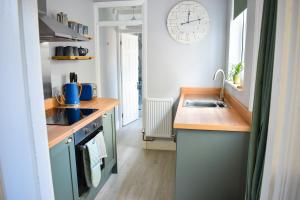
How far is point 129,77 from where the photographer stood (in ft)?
16.9

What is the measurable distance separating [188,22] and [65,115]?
2.22m

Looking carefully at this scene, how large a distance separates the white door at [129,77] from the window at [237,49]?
2372 mm

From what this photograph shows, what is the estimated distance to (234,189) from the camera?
1926 mm

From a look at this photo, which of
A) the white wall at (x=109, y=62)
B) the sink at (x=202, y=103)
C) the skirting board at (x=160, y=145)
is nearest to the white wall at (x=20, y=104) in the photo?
the sink at (x=202, y=103)

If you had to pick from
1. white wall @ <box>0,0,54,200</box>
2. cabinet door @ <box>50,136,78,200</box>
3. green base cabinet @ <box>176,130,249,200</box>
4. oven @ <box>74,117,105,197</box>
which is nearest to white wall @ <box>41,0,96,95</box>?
oven @ <box>74,117,105,197</box>

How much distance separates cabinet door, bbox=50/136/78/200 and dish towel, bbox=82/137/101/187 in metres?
0.15

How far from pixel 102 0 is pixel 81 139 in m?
2.46

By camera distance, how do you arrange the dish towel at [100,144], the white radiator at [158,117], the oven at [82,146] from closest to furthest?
1. the oven at [82,146]
2. the dish towel at [100,144]
3. the white radiator at [158,117]

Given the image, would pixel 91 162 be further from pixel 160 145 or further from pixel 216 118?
pixel 160 145

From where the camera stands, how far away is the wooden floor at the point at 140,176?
2.55m

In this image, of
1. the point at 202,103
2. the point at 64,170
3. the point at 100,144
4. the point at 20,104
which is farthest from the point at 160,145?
the point at 20,104

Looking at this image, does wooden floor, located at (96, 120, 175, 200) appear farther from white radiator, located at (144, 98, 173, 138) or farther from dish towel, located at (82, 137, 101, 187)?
dish towel, located at (82, 137, 101, 187)

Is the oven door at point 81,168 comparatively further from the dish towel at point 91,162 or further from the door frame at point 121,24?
the door frame at point 121,24

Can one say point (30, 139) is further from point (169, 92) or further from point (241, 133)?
point (169, 92)
